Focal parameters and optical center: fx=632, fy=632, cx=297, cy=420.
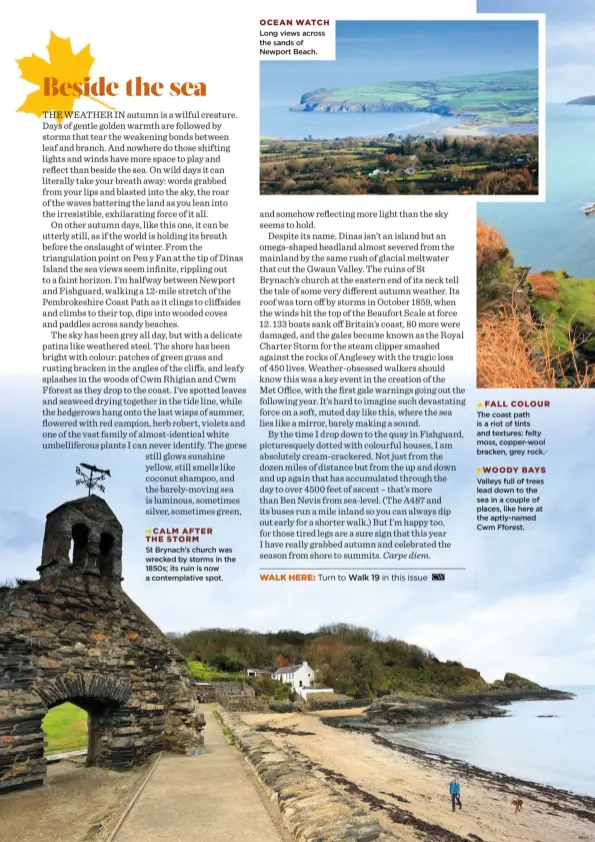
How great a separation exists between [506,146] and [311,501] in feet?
26.5

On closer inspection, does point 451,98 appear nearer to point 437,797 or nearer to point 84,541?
point 84,541

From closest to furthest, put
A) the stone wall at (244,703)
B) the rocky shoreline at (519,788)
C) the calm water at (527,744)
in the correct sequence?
1. the rocky shoreline at (519,788)
2. the calm water at (527,744)
3. the stone wall at (244,703)

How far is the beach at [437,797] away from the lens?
15.1 meters

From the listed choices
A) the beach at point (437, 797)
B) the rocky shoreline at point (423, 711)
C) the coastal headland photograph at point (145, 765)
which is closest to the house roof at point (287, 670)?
the rocky shoreline at point (423, 711)

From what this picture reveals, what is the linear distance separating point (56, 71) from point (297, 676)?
187ft

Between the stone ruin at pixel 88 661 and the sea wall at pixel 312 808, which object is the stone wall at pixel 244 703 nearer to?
the stone ruin at pixel 88 661

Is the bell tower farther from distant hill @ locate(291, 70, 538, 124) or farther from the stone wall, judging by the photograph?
the stone wall

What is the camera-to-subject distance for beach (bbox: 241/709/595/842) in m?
15.1

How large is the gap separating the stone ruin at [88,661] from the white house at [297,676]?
50.5 metres

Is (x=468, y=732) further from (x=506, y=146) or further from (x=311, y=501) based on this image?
(x=506, y=146)

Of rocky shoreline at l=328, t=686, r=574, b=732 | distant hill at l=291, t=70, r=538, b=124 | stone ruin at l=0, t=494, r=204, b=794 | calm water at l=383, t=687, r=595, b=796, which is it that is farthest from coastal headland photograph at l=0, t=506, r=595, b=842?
rocky shoreline at l=328, t=686, r=574, b=732

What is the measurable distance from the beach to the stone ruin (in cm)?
298

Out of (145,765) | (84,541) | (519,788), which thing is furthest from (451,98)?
(519,788)

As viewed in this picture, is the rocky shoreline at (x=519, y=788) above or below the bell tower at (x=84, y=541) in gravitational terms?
below
